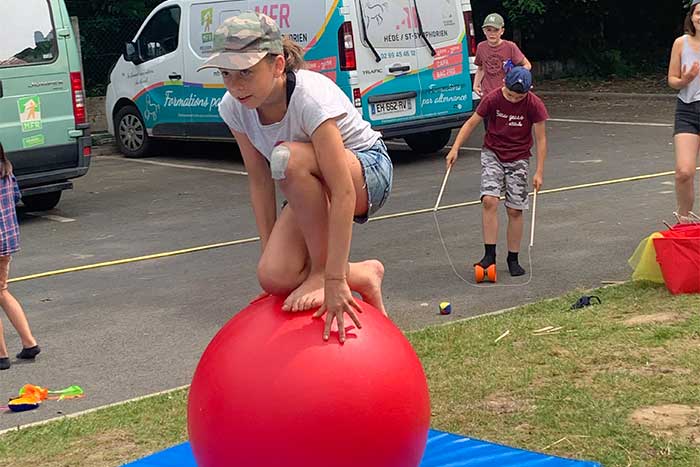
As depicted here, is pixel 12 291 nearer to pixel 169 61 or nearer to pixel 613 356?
pixel 613 356

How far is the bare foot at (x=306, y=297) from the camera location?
4.46m

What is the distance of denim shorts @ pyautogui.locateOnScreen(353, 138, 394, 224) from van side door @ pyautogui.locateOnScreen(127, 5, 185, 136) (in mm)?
12186

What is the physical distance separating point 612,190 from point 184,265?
490 cm

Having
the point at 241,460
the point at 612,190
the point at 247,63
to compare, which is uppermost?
the point at 247,63

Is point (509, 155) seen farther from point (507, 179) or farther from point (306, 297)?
point (306, 297)

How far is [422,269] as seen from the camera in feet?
29.9

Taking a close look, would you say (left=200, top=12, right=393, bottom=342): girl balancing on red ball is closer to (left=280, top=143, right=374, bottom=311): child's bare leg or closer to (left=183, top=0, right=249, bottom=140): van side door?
(left=280, top=143, right=374, bottom=311): child's bare leg

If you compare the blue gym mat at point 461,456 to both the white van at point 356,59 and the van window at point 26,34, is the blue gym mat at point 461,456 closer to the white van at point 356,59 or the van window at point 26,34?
the van window at point 26,34

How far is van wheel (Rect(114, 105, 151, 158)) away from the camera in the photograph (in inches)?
706

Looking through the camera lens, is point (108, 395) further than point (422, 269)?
No

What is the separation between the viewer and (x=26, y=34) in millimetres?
12305

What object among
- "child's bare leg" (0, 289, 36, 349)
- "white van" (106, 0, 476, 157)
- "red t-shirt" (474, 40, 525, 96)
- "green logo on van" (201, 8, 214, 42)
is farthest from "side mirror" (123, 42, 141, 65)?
"child's bare leg" (0, 289, 36, 349)

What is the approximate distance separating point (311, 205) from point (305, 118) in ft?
1.18

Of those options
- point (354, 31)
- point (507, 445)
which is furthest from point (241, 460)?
point (354, 31)
